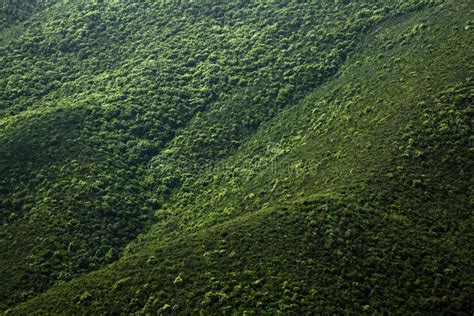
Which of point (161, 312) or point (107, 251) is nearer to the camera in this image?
point (161, 312)

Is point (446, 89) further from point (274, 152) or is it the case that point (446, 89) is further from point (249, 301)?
point (249, 301)

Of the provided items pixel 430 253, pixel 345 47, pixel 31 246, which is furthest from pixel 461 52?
pixel 31 246

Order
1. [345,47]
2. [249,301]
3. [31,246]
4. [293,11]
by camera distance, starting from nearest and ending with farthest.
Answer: [249,301]
[31,246]
[345,47]
[293,11]

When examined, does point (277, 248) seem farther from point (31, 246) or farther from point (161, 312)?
point (31, 246)

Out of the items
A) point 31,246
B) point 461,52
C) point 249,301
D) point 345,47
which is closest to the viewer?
point 249,301

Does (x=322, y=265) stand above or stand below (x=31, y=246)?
below

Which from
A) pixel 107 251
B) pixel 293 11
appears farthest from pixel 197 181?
pixel 293 11

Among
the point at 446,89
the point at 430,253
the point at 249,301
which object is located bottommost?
the point at 430,253
